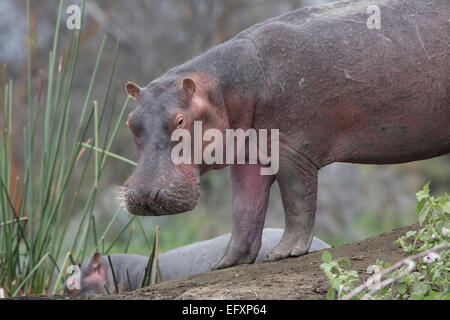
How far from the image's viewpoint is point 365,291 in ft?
8.26

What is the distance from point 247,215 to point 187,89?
0.81 m

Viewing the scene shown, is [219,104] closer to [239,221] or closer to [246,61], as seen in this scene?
[246,61]

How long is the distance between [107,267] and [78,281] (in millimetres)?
599

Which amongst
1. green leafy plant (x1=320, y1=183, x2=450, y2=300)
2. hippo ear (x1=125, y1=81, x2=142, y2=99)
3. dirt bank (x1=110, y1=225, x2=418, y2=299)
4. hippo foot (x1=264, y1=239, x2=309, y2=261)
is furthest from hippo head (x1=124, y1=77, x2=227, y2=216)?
green leafy plant (x1=320, y1=183, x2=450, y2=300)

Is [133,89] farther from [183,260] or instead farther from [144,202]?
[183,260]

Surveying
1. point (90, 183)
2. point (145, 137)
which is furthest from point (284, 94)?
point (90, 183)

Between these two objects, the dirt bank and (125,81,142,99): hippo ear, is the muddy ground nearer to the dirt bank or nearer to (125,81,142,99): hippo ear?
the dirt bank

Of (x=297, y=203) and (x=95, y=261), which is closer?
(x=297, y=203)

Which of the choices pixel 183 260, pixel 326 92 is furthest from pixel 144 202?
pixel 183 260

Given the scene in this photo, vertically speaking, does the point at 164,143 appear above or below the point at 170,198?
above

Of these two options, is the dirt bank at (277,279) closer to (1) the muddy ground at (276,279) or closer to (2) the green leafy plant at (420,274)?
(1) the muddy ground at (276,279)

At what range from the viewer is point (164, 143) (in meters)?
3.17

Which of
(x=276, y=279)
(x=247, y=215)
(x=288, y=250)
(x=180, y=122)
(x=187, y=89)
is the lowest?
(x=276, y=279)

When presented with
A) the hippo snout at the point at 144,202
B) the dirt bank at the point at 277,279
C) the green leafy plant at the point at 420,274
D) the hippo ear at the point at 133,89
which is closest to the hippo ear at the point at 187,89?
the hippo ear at the point at 133,89
